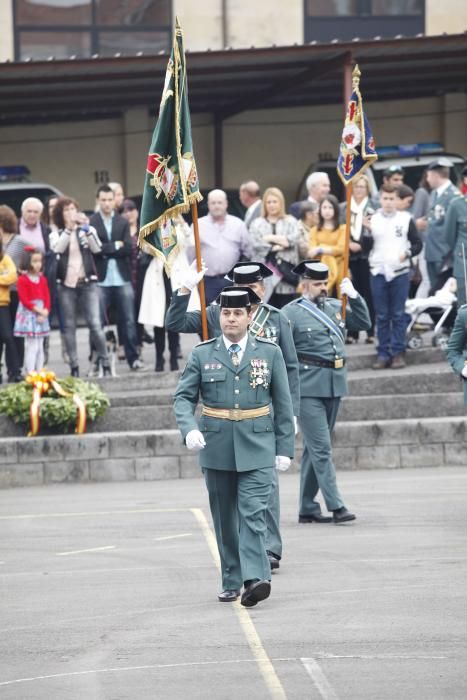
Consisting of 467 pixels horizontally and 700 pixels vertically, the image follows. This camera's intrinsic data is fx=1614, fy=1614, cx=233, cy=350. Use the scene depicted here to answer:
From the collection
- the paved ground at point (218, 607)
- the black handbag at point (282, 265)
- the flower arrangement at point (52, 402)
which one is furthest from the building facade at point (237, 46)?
the paved ground at point (218, 607)

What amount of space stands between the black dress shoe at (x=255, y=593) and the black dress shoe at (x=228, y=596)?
0.25 metres

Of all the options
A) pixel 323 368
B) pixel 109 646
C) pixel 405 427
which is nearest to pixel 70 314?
pixel 405 427

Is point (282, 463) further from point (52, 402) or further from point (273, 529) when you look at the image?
point (52, 402)

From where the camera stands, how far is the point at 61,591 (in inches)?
379

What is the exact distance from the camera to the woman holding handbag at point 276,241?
16359 mm

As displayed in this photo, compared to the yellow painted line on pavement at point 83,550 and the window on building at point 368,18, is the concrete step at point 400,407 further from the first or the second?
the window on building at point 368,18

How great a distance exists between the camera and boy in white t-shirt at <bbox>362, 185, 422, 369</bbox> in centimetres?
1638

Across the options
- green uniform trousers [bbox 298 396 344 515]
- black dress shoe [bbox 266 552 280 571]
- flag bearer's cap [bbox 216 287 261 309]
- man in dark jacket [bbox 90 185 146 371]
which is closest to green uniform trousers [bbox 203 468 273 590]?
black dress shoe [bbox 266 552 280 571]

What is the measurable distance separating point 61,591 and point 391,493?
4.31 metres

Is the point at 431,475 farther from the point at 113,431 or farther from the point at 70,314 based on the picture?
the point at 70,314

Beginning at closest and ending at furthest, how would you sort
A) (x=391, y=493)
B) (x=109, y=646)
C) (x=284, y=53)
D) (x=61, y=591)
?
(x=109, y=646) → (x=61, y=591) → (x=391, y=493) → (x=284, y=53)

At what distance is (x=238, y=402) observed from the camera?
9.16m

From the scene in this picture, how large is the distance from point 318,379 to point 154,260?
5.31 metres

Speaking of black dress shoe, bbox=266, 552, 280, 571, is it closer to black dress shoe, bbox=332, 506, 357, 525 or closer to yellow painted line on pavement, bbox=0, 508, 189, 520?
black dress shoe, bbox=332, 506, 357, 525
